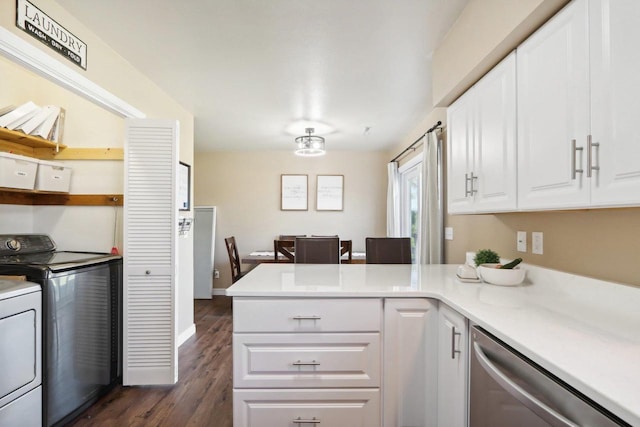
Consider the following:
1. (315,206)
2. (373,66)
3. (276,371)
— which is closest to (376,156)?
(315,206)

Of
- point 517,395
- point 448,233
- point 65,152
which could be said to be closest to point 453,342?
point 517,395

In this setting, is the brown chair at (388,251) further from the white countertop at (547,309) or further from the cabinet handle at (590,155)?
the cabinet handle at (590,155)

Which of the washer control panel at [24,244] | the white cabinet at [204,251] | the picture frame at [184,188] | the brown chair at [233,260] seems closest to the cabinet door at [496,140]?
the picture frame at [184,188]

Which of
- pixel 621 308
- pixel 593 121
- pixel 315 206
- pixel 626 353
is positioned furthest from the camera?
pixel 315 206

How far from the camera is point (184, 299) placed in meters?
3.14

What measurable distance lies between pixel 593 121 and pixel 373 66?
1.61m

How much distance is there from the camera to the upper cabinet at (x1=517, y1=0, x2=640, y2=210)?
0.86 m

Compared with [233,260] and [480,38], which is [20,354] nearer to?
[233,260]

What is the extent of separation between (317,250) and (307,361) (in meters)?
1.27

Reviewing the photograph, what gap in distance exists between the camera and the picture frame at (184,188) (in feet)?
10.5

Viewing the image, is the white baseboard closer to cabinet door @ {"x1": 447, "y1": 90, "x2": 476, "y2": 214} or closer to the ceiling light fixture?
the ceiling light fixture

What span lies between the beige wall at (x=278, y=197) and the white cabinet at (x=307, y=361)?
362 centimetres

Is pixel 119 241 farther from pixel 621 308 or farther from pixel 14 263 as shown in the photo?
pixel 621 308

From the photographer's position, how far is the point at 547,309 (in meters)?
1.19
